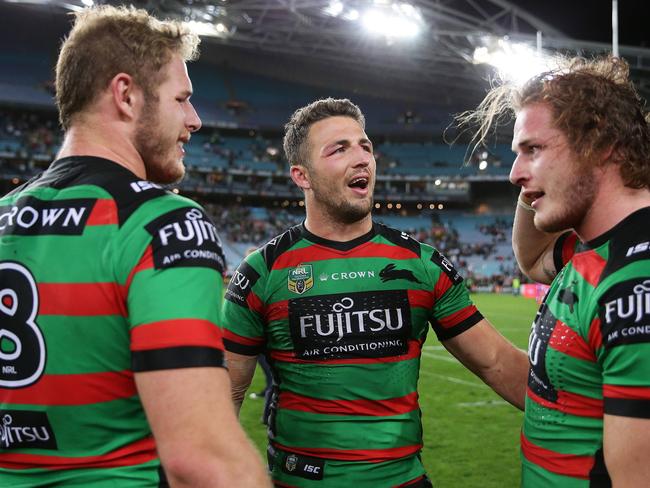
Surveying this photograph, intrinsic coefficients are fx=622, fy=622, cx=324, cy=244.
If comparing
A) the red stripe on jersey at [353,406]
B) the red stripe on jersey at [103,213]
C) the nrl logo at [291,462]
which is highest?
the red stripe on jersey at [103,213]

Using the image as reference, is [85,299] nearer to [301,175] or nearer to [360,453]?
[360,453]

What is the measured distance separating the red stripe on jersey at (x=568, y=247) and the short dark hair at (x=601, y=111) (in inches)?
25.9

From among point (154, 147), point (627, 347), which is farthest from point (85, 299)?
point (627, 347)

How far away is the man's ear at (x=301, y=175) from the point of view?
3.35 m

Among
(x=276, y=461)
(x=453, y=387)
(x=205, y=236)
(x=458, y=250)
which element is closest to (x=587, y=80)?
(x=205, y=236)

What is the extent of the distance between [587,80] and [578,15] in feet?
94.2

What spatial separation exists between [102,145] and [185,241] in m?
0.48

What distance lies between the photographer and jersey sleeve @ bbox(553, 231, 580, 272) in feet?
9.11

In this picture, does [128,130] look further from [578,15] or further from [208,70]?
[208,70]

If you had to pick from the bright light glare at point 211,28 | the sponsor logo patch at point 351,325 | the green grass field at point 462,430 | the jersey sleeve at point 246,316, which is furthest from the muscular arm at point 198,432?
the bright light glare at point 211,28

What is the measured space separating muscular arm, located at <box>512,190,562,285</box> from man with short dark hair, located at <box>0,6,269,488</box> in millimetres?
1808

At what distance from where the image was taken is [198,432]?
1.48 m

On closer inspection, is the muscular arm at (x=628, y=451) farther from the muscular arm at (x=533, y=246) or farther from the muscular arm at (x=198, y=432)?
the muscular arm at (x=533, y=246)

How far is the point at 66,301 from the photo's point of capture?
1636mm
